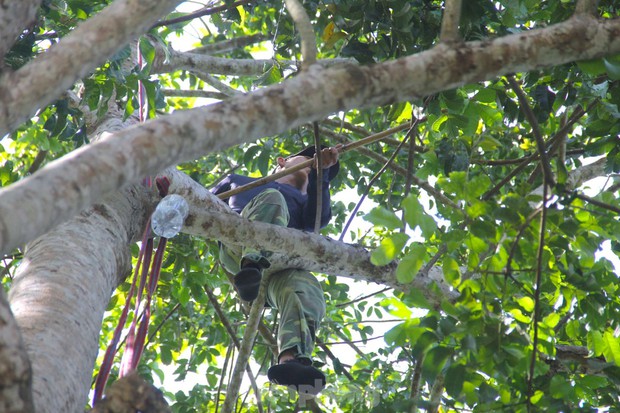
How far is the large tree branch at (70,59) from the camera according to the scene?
4.70 ft

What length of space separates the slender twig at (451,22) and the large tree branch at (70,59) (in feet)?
2.21

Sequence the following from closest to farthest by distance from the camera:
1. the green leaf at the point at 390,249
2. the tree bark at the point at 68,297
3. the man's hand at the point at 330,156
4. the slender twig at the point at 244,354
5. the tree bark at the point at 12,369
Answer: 1. the tree bark at the point at 12,369
2. the tree bark at the point at 68,297
3. the green leaf at the point at 390,249
4. the slender twig at the point at 244,354
5. the man's hand at the point at 330,156

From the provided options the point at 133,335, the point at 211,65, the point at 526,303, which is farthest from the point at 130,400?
the point at 211,65

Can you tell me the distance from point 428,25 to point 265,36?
2790mm

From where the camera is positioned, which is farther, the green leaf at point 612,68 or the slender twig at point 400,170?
the slender twig at point 400,170

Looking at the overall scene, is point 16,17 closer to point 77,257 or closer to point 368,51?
point 77,257

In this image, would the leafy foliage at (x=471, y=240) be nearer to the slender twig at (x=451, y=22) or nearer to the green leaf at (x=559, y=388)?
the green leaf at (x=559, y=388)

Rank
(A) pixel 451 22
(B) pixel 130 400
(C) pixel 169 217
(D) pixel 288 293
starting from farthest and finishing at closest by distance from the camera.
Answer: (D) pixel 288 293 < (C) pixel 169 217 < (A) pixel 451 22 < (B) pixel 130 400

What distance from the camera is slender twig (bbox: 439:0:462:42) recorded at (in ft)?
6.03

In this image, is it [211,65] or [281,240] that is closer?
[281,240]

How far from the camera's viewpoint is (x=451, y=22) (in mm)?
1870

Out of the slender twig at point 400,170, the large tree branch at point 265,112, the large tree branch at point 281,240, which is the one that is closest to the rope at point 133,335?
the large tree branch at point 281,240

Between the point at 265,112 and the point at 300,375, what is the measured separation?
1659mm

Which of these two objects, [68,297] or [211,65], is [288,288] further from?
[211,65]
